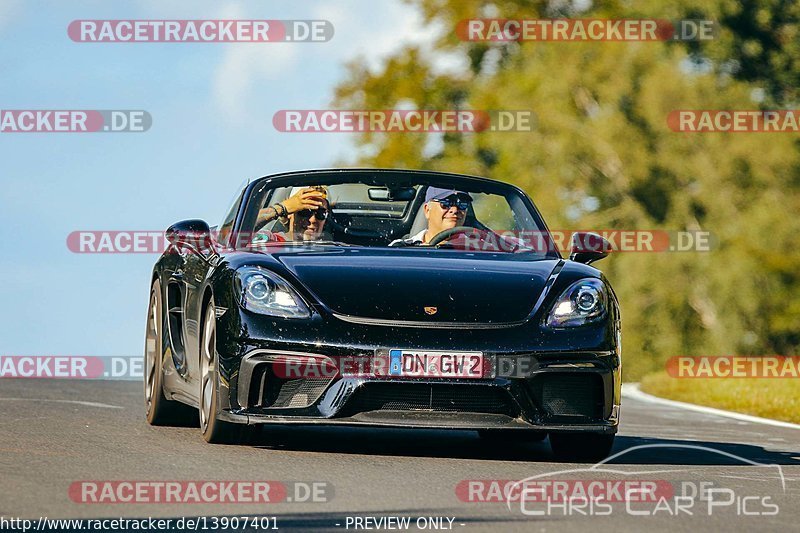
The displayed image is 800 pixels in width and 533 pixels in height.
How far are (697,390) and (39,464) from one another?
1185cm

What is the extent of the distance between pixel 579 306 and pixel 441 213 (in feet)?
4.94

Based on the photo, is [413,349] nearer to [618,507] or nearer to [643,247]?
[618,507]

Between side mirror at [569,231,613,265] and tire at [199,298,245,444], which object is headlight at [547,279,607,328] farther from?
tire at [199,298,245,444]

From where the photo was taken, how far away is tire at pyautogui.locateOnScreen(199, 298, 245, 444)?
8445mm

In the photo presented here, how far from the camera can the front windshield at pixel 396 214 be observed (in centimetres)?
953

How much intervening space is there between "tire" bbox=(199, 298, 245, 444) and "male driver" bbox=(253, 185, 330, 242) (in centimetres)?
93

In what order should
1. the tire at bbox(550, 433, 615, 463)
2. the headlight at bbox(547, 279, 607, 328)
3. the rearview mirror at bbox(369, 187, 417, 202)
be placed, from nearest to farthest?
1. the headlight at bbox(547, 279, 607, 328)
2. the tire at bbox(550, 433, 615, 463)
3. the rearview mirror at bbox(369, 187, 417, 202)

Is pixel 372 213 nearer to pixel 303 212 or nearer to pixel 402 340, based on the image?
pixel 303 212

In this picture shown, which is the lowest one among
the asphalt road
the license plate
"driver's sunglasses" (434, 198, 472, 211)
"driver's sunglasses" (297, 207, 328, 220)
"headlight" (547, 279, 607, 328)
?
the asphalt road

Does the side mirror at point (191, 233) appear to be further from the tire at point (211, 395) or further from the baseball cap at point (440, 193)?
the baseball cap at point (440, 193)

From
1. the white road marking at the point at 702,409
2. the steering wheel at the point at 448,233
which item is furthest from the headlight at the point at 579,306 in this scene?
the white road marking at the point at 702,409

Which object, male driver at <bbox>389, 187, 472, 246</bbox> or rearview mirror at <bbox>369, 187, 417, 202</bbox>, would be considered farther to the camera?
rearview mirror at <bbox>369, 187, 417, 202</bbox>

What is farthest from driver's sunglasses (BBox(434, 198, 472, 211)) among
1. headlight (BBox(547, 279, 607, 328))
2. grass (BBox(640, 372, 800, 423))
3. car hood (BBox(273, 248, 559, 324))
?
grass (BBox(640, 372, 800, 423))

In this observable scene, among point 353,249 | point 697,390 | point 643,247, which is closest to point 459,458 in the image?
point 353,249
